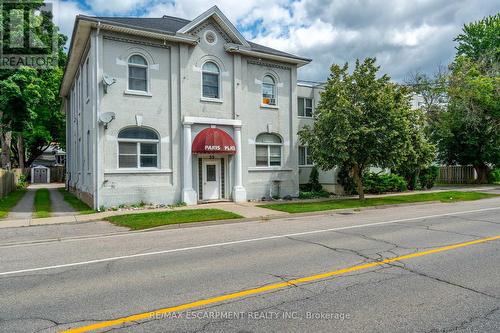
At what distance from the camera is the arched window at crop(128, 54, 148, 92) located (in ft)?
56.9

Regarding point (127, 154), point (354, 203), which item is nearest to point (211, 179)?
point (127, 154)

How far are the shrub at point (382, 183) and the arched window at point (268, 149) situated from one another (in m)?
6.41

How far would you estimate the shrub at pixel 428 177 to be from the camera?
27312mm

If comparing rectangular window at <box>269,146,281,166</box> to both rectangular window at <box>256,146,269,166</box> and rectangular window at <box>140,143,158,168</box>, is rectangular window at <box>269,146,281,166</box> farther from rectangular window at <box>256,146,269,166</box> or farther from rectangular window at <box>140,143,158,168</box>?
rectangular window at <box>140,143,158,168</box>

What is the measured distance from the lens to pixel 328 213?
1565cm

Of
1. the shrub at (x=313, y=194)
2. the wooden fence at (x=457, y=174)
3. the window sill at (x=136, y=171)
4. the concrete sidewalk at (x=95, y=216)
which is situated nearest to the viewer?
the concrete sidewalk at (x=95, y=216)

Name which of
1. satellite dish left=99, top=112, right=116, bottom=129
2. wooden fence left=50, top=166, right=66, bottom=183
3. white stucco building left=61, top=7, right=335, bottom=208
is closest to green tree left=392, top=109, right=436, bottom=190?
white stucco building left=61, top=7, right=335, bottom=208

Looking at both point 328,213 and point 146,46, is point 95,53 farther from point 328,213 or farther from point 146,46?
point 328,213

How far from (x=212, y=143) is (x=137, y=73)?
4746mm

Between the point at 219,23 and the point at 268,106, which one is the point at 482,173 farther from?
the point at 219,23

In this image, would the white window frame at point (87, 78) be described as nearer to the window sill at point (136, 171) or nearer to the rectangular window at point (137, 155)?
the rectangular window at point (137, 155)

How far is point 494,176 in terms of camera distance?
33.2 m

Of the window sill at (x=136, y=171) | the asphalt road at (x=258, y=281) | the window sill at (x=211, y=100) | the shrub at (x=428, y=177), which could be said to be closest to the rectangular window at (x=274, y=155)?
the window sill at (x=211, y=100)

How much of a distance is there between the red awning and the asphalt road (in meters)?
7.56
